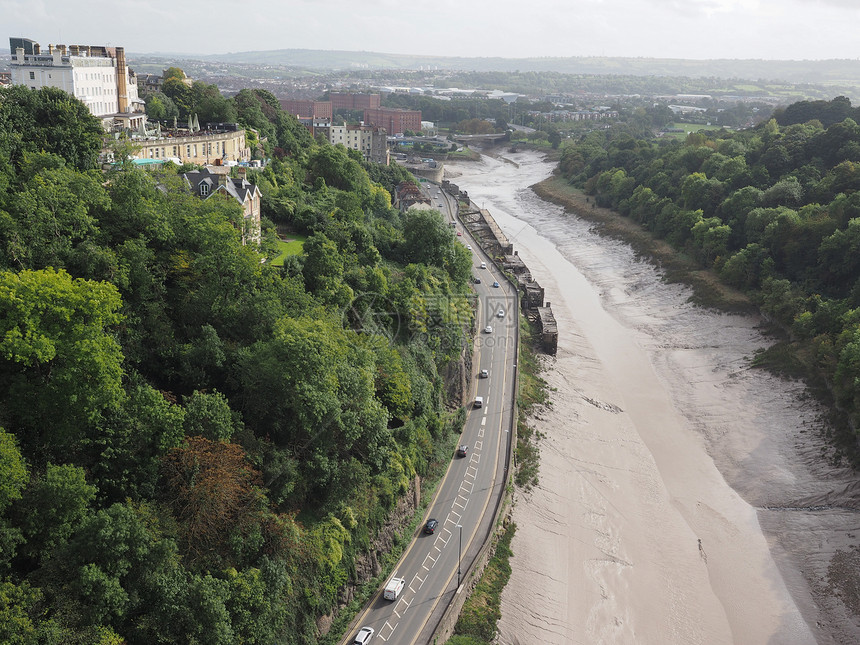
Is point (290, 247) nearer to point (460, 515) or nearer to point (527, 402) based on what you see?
point (527, 402)

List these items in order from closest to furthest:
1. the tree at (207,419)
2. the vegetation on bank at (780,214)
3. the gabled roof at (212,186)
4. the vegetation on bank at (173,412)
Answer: the vegetation on bank at (173,412) → the tree at (207,419) → the gabled roof at (212,186) → the vegetation on bank at (780,214)

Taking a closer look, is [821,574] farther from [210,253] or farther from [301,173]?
[301,173]

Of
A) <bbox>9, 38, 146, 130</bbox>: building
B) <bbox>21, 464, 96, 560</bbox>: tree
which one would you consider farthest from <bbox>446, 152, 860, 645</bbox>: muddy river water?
<bbox>9, 38, 146, 130</bbox>: building

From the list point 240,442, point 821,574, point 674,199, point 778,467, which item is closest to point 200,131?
point 240,442

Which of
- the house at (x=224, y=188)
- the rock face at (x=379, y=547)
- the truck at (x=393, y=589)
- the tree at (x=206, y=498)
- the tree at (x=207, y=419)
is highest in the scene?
the house at (x=224, y=188)

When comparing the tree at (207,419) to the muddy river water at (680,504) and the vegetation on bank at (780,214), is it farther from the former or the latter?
the vegetation on bank at (780,214)

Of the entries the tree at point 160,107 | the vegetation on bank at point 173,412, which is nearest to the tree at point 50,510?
the vegetation on bank at point 173,412
